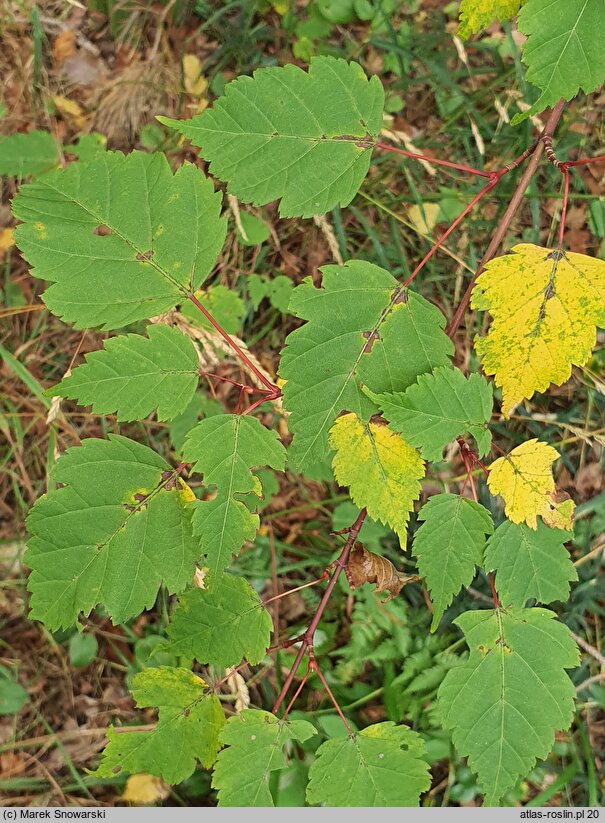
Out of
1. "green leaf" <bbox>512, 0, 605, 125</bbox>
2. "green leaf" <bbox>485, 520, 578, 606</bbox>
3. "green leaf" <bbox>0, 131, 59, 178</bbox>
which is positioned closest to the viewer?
"green leaf" <bbox>512, 0, 605, 125</bbox>

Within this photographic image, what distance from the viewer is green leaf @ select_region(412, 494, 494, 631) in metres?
1.48

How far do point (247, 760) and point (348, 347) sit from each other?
1.05 m

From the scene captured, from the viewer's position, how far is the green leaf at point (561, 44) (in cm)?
133

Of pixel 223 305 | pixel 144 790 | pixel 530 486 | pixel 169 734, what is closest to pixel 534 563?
pixel 530 486

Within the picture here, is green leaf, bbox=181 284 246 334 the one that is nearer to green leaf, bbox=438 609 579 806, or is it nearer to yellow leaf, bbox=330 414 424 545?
yellow leaf, bbox=330 414 424 545

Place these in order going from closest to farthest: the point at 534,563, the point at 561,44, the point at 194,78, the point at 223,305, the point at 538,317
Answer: the point at 561,44, the point at 538,317, the point at 534,563, the point at 223,305, the point at 194,78

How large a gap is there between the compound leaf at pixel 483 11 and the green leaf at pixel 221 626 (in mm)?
1471

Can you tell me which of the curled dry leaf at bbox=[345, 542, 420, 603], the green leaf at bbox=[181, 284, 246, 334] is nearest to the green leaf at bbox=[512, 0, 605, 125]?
the curled dry leaf at bbox=[345, 542, 420, 603]

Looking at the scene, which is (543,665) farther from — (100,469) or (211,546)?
(100,469)

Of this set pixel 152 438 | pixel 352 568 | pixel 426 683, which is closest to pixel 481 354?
pixel 352 568

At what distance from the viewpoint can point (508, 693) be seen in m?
1.62

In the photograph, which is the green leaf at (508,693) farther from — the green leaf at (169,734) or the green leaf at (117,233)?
the green leaf at (117,233)

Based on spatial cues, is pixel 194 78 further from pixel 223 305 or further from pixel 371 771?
pixel 371 771

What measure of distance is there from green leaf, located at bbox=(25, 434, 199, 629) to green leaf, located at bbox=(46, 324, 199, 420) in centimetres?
12
